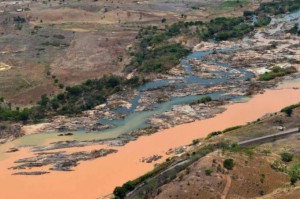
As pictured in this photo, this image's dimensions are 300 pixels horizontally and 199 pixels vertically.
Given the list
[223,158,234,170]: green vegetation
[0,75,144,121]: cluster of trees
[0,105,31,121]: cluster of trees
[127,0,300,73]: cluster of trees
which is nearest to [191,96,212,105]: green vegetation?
[0,75,144,121]: cluster of trees

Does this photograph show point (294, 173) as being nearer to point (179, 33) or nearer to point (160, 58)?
point (160, 58)

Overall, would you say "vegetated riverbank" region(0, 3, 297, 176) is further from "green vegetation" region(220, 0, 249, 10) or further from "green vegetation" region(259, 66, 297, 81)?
"green vegetation" region(220, 0, 249, 10)

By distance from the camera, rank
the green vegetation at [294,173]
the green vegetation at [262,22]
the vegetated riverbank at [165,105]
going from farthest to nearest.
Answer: the green vegetation at [262,22]
the vegetated riverbank at [165,105]
the green vegetation at [294,173]

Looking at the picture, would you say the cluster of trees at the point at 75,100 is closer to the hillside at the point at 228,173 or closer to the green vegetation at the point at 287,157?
the hillside at the point at 228,173

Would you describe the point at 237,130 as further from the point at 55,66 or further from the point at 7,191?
the point at 55,66

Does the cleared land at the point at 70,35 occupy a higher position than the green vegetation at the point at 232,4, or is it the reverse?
the green vegetation at the point at 232,4

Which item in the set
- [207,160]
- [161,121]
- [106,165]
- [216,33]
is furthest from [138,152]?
[216,33]

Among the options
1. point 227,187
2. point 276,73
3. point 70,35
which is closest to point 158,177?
point 227,187

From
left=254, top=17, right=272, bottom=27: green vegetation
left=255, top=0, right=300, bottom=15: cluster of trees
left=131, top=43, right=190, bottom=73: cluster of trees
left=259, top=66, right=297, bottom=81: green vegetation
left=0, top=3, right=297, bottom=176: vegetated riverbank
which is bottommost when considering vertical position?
left=0, top=3, right=297, bottom=176: vegetated riverbank

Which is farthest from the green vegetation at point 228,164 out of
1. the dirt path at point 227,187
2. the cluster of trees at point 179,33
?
the cluster of trees at point 179,33
